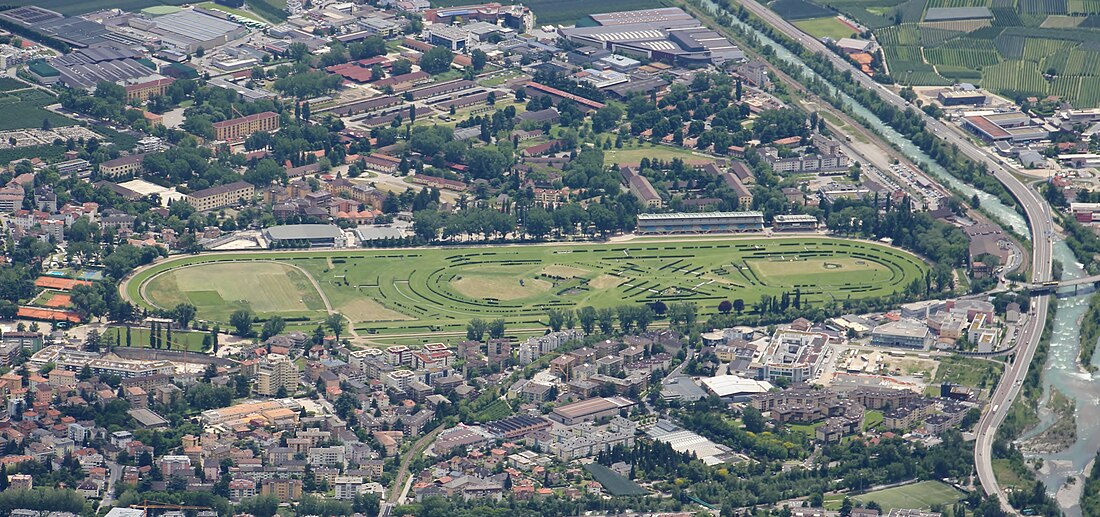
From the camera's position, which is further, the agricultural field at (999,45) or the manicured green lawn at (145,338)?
the agricultural field at (999,45)

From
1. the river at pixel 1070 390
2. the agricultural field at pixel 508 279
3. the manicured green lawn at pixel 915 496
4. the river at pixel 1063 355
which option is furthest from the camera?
the agricultural field at pixel 508 279

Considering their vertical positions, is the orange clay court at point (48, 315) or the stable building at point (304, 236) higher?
the stable building at point (304, 236)

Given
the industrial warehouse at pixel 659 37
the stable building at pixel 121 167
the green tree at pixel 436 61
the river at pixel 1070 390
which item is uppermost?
the industrial warehouse at pixel 659 37

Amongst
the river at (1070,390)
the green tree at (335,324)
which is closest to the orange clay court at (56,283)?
the green tree at (335,324)

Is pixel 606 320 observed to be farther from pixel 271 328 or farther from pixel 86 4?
pixel 86 4

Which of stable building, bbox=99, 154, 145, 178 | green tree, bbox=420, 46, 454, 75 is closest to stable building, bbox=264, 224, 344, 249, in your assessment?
stable building, bbox=99, 154, 145, 178

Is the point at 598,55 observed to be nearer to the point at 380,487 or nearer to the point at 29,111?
the point at 29,111

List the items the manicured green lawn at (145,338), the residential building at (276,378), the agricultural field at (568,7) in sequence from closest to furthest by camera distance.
A: the residential building at (276,378), the manicured green lawn at (145,338), the agricultural field at (568,7)

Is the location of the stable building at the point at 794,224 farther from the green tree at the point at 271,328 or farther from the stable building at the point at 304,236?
the green tree at the point at 271,328
